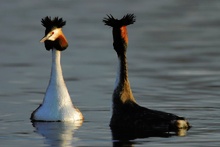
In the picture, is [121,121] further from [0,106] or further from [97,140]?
[0,106]

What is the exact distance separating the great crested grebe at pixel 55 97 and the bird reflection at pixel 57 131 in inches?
7.8

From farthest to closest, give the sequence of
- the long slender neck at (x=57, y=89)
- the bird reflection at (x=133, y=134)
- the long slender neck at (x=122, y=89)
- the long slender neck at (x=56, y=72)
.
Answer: the long slender neck at (x=56, y=72)
the long slender neck at (x=57, y=89)
the long slender neck at (x=122, y=89)
the bird reflection at (x=133, y=134)

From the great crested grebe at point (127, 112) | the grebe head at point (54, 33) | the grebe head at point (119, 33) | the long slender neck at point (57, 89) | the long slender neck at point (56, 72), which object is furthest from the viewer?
the grebe head at point (54, 33)

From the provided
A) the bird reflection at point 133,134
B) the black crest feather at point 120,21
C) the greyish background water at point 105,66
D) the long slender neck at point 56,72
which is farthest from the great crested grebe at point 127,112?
the long slender neck at point 56,72

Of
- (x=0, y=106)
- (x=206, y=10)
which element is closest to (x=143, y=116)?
(x=0, y=106)

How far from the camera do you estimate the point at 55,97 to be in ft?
64.7

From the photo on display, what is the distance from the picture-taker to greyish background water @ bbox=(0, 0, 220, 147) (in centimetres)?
1808

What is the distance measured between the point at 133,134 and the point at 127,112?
736 mm

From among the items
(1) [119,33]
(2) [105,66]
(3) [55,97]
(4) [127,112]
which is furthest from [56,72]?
(2) [105,66]

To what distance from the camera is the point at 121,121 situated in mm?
18344

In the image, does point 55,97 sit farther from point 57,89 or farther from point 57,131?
point 57,131

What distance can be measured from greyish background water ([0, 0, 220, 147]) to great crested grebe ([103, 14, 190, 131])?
0.31 m

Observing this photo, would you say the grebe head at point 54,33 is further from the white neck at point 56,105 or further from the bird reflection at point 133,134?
the bird reflection at point 133,134

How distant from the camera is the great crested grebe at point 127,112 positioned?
705 inches
